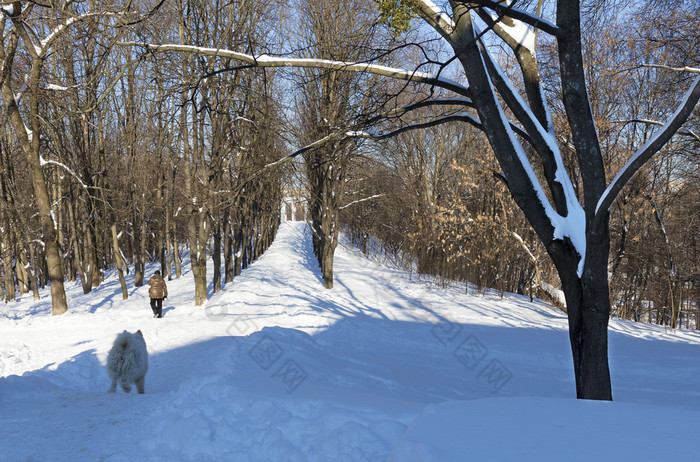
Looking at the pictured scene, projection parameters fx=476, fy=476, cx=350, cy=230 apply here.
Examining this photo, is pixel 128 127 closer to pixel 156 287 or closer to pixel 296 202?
pixel 296 202

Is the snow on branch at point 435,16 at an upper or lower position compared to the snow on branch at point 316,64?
upper

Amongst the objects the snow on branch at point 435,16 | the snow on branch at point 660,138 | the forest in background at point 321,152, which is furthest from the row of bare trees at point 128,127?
the snow on branch at point 660,138

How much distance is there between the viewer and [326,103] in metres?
18.8

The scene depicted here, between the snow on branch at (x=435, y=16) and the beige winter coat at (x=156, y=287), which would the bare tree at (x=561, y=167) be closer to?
the snow on branch at (x=435, y=16)

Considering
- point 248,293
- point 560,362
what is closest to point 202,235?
point 248,293

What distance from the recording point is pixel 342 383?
768cm

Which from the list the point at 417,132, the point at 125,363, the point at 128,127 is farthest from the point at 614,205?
the point at 128,127

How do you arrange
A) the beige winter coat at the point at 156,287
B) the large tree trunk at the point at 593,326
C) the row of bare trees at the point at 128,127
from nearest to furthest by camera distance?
1. the large tree trunk at the point at 593,326
2. the row of bare trees at the point at 128,127
3. the beige winter coat at the point at 156,287

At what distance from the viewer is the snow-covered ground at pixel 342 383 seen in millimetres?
2877

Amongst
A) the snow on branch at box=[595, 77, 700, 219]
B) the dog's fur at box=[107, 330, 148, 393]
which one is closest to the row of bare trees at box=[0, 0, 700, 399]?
the snow on branch at box=[595, 77, 700, 219]

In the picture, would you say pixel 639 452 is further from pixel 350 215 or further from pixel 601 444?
pixel 350 215

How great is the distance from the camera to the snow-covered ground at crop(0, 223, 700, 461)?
2.88m

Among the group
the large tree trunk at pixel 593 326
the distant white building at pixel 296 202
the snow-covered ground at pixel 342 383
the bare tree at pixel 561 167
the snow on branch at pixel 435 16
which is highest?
the distant white building at pixel 296 202

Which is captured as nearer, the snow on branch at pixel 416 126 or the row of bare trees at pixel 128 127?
the snow on branch at pixel 416 126
